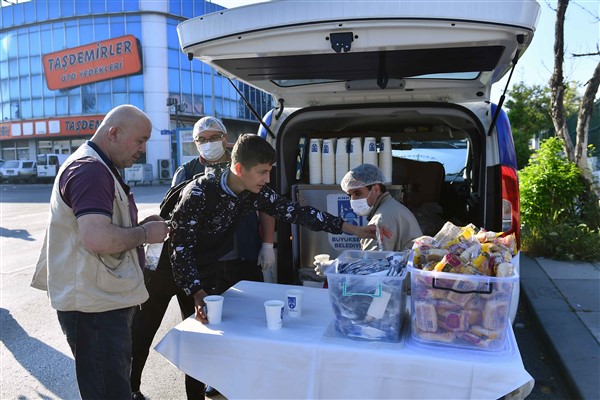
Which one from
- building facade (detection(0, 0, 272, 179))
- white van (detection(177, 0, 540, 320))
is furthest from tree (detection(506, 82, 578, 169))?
white van (detection(177, 0, 540, 320))

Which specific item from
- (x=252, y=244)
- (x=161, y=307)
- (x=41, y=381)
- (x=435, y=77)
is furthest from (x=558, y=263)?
(x=41, y=381)

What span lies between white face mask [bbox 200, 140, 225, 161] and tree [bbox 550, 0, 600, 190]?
571 cm

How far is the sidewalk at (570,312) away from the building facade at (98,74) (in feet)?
87.1

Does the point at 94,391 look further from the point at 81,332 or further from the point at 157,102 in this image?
the point at 157,102

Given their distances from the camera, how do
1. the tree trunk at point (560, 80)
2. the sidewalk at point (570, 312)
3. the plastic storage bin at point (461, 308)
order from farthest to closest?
the tree trunk at point (560, 80), the sidewalk at point (570, 312), the plastic storage bin at point (461, 308)

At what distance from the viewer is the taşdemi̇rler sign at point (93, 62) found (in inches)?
1246

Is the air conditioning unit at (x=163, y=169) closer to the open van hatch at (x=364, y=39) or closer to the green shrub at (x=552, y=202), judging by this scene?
the green shrub at (x=552, y=202)

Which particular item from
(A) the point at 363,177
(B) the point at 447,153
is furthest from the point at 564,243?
(A) the point at 363,177

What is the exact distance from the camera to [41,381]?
3523 mm

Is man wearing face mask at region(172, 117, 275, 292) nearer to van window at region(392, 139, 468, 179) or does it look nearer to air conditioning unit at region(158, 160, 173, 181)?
van window at region(392, 139, 468, 179)

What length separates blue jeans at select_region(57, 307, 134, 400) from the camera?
200cm

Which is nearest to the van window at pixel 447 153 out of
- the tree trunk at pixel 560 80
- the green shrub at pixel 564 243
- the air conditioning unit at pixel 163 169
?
the green shrub at pixel 564 243

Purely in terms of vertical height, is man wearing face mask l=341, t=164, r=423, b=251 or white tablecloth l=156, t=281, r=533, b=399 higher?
man wearing face mask l=341, t=164, r=423, b=251

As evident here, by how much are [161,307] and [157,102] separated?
31056 mm
